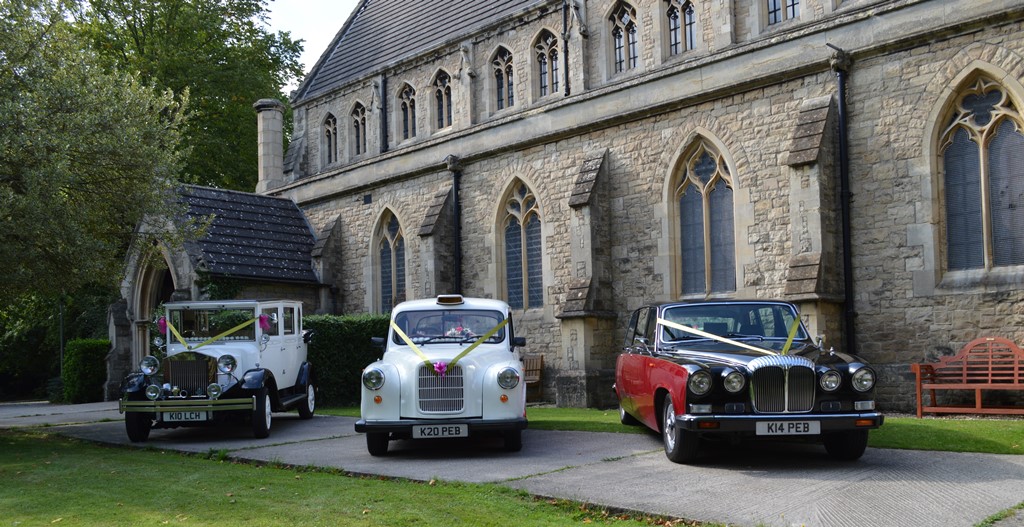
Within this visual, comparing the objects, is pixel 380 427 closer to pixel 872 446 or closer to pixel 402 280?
pixel 872 446

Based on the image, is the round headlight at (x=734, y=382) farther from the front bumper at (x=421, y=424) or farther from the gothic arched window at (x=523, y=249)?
the gothic arched window at (x=523, y=249)

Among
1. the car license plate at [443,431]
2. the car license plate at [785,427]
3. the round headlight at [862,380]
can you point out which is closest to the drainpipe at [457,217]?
the car license plate at [443,431]

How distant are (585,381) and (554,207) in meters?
4.45

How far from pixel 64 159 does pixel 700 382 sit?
8.94m

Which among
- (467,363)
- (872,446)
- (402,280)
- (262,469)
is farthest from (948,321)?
(402,280)

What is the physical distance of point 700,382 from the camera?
8320mm

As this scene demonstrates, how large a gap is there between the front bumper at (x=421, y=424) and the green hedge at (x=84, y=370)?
A: 54.1 ft

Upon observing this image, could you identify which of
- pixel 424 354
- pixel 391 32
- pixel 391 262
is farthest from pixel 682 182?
pixel 391 32

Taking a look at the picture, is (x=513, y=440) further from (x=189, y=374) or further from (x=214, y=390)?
(x=189, y=374)

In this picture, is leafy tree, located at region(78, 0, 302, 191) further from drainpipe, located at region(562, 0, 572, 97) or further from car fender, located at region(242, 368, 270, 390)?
car fender, located at region(242, 368, 270, 390)

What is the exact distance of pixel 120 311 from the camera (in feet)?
77.3

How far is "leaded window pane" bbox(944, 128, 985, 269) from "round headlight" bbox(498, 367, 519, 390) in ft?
26.2

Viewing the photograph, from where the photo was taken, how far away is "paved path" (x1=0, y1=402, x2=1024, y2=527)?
643 cm

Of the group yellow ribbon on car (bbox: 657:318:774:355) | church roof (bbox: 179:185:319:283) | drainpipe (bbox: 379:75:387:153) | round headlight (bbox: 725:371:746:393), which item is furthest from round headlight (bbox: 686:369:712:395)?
drainpipe (bbox: 379:75:387:153)
